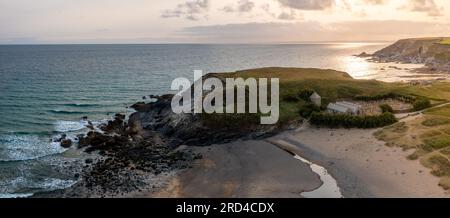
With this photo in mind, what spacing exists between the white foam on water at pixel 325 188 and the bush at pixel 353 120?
12.4 m

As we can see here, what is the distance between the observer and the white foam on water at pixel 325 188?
3794 cm

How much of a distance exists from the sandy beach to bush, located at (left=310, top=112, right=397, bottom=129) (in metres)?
1.40

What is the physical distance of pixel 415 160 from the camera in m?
43.7

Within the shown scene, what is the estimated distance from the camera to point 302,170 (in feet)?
145

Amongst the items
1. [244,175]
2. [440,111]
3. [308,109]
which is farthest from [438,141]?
[244,175]

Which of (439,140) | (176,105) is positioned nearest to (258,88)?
(176,105)

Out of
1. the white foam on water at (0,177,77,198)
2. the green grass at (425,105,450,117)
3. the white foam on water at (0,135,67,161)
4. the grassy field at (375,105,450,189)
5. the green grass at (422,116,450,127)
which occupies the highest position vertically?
the green grass at (425,105,450,117)

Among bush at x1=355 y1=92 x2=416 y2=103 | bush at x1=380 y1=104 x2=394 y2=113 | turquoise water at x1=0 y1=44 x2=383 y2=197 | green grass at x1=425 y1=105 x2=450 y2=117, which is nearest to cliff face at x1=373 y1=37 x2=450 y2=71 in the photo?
bush at x1=355 y1=92 x2=416 y2=103

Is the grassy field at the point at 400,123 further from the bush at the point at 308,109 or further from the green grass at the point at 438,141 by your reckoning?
the bush at the point at 308,109

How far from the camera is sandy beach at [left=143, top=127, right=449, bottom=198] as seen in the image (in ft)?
127

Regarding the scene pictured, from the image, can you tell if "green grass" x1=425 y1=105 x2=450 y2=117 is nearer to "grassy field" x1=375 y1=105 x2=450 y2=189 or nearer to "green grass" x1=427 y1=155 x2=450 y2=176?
"grassy field" x1=375 y1=105 x2=450 y2=189

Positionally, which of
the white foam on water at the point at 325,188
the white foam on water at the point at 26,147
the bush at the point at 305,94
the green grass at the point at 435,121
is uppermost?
the bush at the point at 305,94

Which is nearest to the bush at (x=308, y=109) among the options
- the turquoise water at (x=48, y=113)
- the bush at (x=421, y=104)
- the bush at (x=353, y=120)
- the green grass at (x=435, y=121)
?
the bush at (x=353, y=120)

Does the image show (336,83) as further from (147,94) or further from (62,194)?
(62,194)
